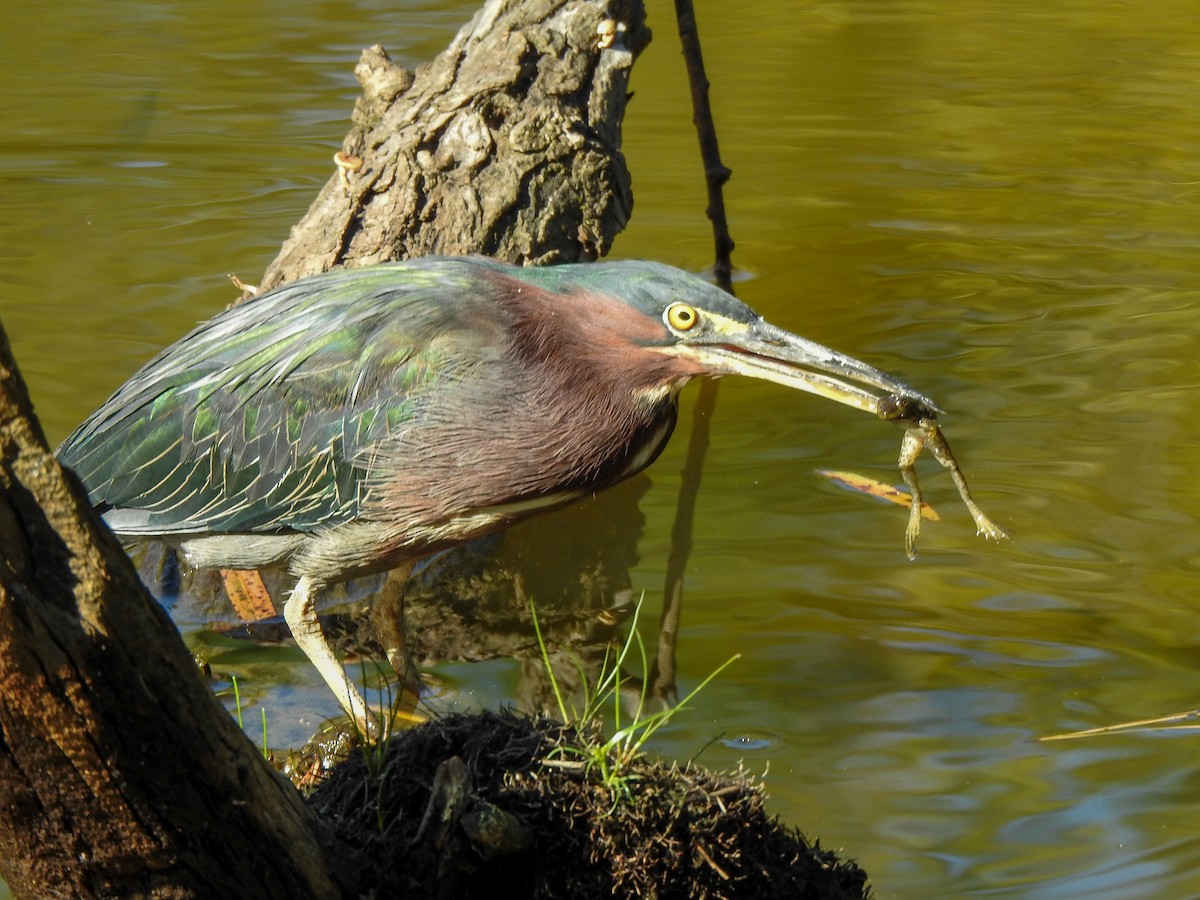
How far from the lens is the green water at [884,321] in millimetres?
4539

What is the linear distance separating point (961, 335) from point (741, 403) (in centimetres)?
142

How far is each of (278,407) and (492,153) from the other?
74.0 inches

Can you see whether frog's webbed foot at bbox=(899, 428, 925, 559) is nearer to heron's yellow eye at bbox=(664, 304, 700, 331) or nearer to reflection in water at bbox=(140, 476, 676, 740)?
heron's yellow eye at bbox=(664, 304, 700, 331)

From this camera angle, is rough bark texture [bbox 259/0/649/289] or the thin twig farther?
rough bark texture [bbox 259/0/649/289]

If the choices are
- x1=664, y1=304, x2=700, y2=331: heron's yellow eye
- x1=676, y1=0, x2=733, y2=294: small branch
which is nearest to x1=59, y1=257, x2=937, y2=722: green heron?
x1=664, y1=304, x2=700, y2=331: heron's yellow eye

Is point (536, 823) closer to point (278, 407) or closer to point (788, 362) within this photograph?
point (788, 362)

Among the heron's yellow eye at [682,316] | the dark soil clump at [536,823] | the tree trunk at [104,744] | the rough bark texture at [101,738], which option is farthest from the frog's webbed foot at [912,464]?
the rough bark texture at [101,738]

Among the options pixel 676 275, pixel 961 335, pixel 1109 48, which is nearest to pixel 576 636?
pixel 676 275

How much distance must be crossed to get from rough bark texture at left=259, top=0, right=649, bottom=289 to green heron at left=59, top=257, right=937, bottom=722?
121 cm

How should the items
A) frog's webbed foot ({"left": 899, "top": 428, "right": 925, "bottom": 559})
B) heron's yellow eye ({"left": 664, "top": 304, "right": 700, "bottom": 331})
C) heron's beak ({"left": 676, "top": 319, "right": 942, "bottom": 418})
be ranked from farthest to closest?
frog's webbed foot ({"left": 899, "top": 428, "right": 925, "bottom": 559}) < heron's yellow eye ({"left": 664, "top": 304, "right": 700, "bottom": 331}) < heron's beak ({"left": 676, "top": 319, "right": 942, "bottom": 418})

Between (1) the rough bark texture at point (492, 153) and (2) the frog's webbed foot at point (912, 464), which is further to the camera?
(1) the rough bark texture at point (492, 153)

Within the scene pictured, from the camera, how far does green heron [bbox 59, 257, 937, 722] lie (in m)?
4.04

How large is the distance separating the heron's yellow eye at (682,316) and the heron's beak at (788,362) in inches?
2.2

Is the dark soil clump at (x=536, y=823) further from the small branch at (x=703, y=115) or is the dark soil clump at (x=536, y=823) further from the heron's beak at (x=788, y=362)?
the small branch at (x=703, y=115)
